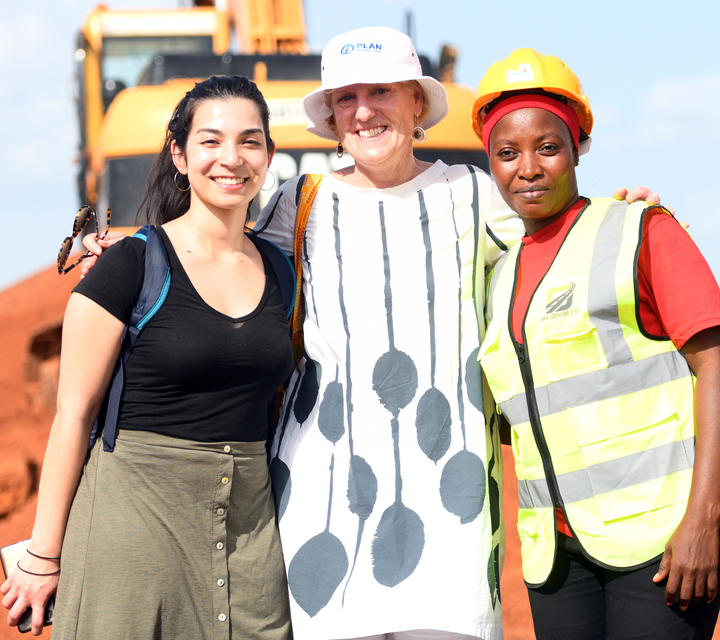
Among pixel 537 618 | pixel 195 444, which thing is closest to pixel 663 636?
pixel 537 618

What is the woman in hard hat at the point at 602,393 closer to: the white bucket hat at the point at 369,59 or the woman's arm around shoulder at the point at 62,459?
the white bucket hat at the point at 369,59

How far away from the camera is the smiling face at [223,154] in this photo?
2311mm

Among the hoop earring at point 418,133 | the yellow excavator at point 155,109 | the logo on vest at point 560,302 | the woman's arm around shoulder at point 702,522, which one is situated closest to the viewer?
the woman's arm around shoulder at point 702,522

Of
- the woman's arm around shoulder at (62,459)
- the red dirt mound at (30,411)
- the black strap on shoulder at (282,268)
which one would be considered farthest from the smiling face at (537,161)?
the red dirt mound at (30,411)

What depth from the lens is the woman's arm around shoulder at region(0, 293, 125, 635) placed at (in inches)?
81.4

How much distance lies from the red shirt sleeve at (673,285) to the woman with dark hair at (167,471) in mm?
1003

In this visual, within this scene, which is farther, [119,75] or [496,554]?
A: [119,75]

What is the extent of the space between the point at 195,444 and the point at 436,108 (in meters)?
1.42

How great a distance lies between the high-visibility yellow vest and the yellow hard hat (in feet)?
1.11

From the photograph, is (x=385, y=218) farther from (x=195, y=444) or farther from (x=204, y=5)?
(x=204, y=5)

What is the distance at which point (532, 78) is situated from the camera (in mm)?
2197

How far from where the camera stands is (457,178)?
2600 mm

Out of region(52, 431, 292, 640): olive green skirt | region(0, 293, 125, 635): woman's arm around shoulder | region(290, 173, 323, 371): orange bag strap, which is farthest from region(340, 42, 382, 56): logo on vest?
region(52, 431, 292, 640): olive green skirt

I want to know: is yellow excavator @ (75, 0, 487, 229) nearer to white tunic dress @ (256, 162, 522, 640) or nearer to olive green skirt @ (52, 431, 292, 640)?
white tunic dress @ (256, 162, 522, 640)
